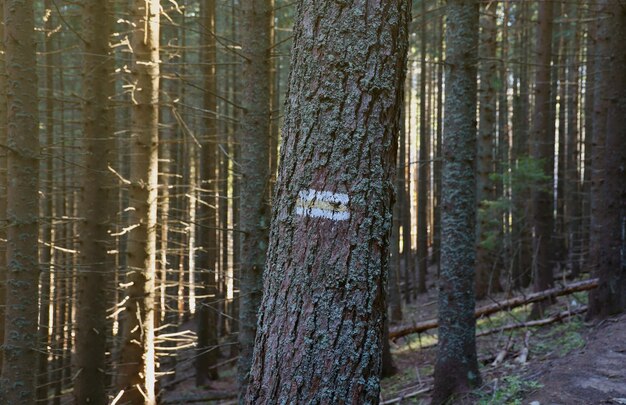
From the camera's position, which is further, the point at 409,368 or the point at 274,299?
the point at 409,368

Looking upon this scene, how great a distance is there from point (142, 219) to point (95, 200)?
1375 mm

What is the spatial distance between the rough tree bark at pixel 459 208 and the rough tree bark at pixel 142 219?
3.76 meters

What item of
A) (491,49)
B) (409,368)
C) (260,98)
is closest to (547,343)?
(409,368)

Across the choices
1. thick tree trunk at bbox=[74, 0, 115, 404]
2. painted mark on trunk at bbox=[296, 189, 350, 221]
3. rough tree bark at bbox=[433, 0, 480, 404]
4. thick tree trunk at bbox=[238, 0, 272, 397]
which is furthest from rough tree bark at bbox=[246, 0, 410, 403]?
thick tree trunk at bbox=[74, 0, 115, 404]

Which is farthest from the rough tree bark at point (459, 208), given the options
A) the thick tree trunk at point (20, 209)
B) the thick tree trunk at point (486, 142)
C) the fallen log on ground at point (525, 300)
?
the thick tree trunk at point (486, 142)

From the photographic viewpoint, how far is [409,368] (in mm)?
10234

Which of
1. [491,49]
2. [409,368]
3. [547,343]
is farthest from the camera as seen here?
[491,49]

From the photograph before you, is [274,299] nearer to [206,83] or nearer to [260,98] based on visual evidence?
[260,98]

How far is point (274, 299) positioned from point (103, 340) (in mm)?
6693

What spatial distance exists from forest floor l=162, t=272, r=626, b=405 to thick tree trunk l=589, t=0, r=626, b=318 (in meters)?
0.43

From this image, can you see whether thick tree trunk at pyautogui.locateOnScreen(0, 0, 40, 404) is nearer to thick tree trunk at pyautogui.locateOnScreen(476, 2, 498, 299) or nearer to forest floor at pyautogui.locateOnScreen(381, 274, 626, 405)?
forest floor at pyautogui.locateOnScreen(381, 274, 626, 405)

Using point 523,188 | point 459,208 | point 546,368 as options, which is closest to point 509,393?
point 546,368

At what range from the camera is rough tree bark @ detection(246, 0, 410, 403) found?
8.00 ft

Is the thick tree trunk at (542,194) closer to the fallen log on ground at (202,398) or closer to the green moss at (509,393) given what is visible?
the green moss at (509,393)
